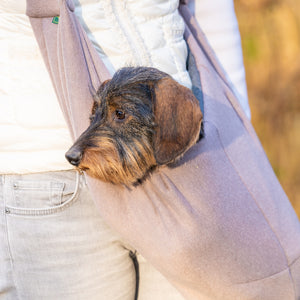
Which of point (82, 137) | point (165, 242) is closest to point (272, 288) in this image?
point (165, 242)

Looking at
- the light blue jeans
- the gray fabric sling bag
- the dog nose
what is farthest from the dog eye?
the light blue jeans

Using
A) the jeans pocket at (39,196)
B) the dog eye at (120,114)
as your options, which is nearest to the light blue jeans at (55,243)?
the jeans pocket at (39,196)

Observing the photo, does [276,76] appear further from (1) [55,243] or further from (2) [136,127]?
(1) [55,243]

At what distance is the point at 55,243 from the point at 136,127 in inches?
24.9

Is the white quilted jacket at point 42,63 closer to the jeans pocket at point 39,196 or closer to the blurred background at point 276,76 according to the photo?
the jeans pocket at point 39,196

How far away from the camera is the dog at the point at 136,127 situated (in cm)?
A: 170

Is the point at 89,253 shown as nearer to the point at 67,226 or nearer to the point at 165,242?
the point at 67,226

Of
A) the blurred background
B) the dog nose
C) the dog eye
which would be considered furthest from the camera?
the blurred background

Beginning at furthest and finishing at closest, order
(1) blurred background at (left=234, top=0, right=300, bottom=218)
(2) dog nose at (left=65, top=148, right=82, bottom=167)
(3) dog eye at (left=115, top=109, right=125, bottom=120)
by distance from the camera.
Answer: (1) blurred background at (left=234, top=0, right=300, bottom=218)
(3) dog eye at (left=115, top=109, right=125, bottom=120)
(2) dog nose at (left=65, top=148, right=82, bottom=167)

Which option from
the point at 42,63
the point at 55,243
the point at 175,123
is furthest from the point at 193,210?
the point at 42,63

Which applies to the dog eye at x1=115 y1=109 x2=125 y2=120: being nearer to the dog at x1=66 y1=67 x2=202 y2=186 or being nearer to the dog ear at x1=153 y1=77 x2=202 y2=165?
the dog at x1=66 y1=67 x2=202 y2=186

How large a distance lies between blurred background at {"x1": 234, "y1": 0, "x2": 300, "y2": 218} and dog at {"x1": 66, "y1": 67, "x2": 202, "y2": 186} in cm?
353

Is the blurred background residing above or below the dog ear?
below

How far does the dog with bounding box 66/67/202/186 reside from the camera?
170 cm
